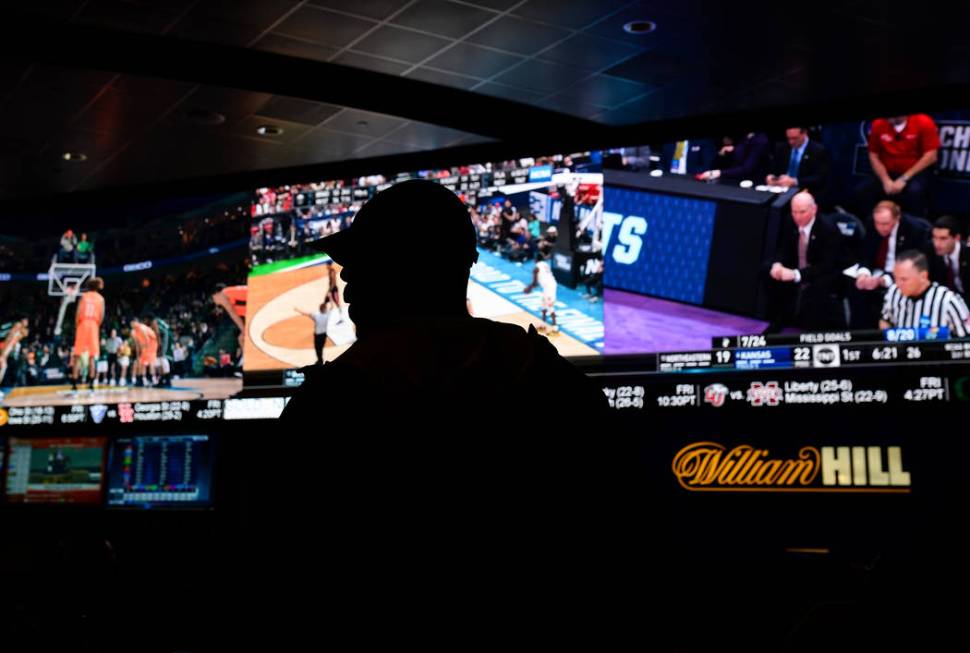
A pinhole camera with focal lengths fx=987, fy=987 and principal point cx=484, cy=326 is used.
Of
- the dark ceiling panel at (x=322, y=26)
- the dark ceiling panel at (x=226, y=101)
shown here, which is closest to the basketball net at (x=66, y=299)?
the dark ceiling panel at (x=226, y=101)

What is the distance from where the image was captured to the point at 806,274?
6082 millimetres

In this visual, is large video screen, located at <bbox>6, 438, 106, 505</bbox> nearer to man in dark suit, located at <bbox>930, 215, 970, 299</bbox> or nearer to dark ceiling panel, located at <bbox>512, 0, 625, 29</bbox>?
dark ceiling panel, located at <bbox>512, 0, 625, 29</bbox>

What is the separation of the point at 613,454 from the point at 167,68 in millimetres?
5485

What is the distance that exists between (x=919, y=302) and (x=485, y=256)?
2798 millimetres

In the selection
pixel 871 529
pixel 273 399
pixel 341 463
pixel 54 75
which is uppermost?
pixel 54 75

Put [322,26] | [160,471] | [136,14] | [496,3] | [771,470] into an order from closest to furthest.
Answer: [496,3] < [136,14] < [322,26] < [771,470] < [160,471]

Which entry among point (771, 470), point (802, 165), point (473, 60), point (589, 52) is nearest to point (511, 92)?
point (473, 60)

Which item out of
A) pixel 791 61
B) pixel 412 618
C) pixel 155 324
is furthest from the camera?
pixel 155 324

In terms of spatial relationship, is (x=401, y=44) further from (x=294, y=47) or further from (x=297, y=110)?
(x=297, y=110)

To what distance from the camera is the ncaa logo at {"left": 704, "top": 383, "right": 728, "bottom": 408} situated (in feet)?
19.9

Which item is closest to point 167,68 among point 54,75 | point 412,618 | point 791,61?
point 54,75

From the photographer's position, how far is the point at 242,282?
7.55m

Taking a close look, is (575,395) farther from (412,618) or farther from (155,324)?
(155,324)

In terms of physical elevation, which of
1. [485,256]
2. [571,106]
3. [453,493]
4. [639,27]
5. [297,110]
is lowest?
[453,493]
